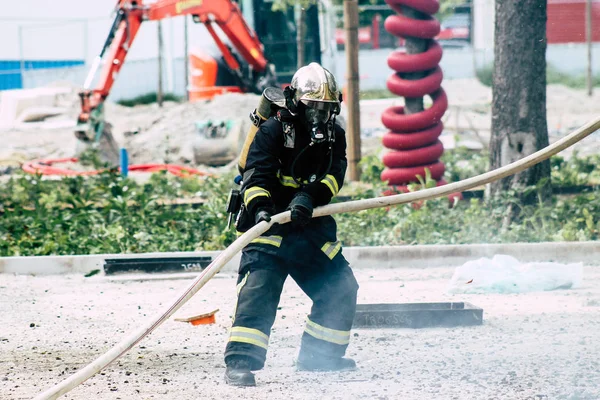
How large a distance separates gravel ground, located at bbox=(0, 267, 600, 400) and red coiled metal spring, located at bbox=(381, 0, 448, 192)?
247 cm

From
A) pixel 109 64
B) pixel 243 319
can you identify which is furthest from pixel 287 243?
pixel 109 64

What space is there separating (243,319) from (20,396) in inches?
46.0

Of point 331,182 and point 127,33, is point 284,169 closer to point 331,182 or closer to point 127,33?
point 331,182

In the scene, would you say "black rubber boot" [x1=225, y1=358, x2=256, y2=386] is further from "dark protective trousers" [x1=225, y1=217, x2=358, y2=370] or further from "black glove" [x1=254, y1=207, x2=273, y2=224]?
"black glove" [x1=254, y1=207, x2=273, y2=224]

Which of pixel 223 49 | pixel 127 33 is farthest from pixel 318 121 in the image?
pixel 223 49

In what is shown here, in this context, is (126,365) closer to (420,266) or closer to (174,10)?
(420,266)

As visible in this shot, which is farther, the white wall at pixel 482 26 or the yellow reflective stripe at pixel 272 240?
the white wall at pixel 482 26

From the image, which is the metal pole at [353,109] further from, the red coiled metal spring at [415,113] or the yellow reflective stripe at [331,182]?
the yellow reflective stripe at [331,182]

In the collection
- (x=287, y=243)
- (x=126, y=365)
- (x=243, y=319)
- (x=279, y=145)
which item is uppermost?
(x=279, y=145)

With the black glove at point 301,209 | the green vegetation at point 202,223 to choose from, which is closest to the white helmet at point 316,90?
the black glove at point 301,209

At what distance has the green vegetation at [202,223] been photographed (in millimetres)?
8539

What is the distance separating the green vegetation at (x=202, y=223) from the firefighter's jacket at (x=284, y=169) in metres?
3.43

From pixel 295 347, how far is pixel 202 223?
3.36 meters

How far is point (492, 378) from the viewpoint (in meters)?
5.04
